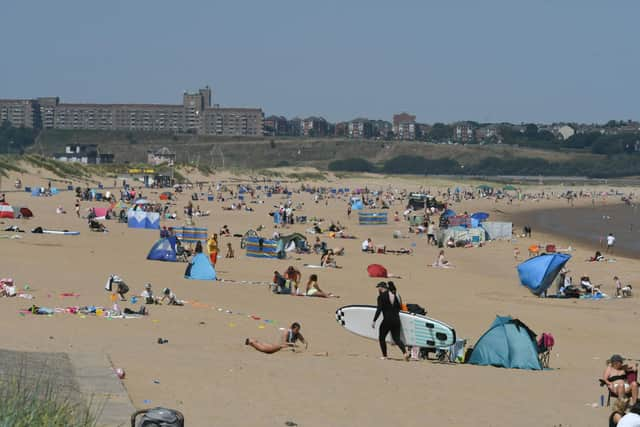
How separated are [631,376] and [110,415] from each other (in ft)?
16.8

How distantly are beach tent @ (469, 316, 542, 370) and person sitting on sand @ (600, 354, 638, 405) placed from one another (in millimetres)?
2224

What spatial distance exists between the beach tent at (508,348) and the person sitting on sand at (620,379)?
222 centimetres

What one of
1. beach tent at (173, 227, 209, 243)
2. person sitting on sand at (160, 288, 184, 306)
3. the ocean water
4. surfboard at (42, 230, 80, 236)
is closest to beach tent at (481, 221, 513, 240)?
the ocean water

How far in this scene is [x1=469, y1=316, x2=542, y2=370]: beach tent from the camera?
12.2m

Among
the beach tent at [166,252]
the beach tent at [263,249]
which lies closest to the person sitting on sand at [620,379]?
the beach tent at [166,252]

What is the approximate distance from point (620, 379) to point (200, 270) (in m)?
11.5

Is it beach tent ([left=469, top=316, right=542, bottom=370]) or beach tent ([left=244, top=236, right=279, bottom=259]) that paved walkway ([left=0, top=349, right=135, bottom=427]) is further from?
beach tent ([left=244, top=236, right=279, bottom=259])

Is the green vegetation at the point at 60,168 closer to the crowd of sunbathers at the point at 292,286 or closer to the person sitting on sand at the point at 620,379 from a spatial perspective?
the crowd of sunbathers at the point at 292,286

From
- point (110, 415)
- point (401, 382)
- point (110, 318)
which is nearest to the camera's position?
point (110, 415)

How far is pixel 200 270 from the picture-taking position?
20.0 metres

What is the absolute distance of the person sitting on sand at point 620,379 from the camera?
9656mm

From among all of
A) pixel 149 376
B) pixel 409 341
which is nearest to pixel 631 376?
pixel 409 341

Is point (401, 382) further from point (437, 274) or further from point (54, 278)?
point (437, 274)

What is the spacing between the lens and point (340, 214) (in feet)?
165
